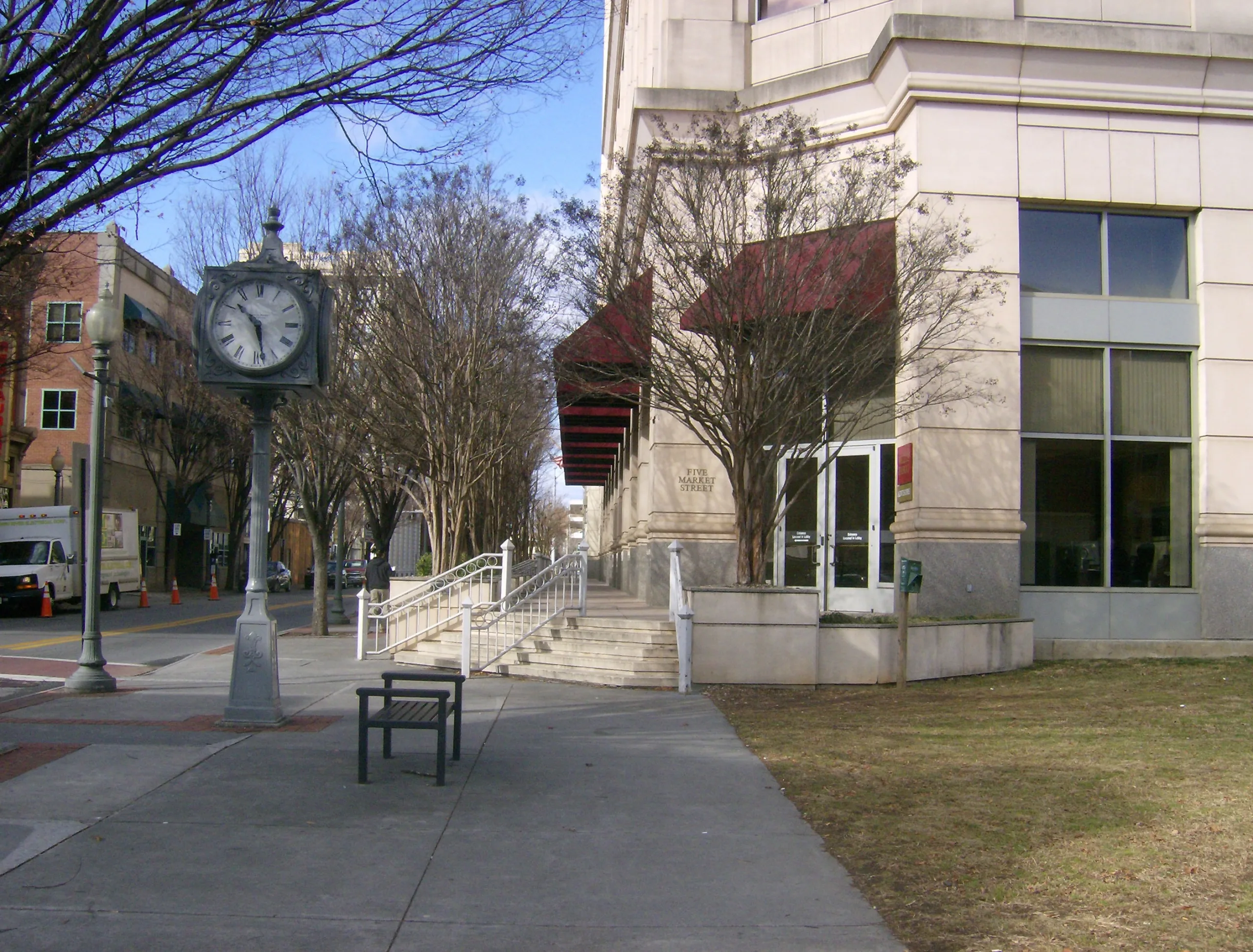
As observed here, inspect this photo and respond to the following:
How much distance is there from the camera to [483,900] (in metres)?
5.51

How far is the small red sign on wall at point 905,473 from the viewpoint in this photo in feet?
53.3

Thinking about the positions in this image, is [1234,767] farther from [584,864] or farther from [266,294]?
[266,294]

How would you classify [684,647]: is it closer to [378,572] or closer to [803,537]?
[803,537]

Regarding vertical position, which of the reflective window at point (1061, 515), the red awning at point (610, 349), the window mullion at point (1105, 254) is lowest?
the reflective window at point (1061, 515)

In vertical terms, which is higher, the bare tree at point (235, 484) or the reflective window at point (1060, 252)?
the reflective window at point (1060, 252)

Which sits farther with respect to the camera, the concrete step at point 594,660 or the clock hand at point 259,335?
the concrete step at point 594,660

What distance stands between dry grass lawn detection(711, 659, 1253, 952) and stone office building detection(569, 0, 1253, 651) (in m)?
3.69

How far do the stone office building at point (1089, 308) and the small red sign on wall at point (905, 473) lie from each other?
0.19 feet

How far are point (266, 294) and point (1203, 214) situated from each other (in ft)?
44.9

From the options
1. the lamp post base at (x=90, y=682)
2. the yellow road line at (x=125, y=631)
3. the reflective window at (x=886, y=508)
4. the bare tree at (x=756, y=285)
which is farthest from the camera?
the yellow road line at (x=125, y=631)

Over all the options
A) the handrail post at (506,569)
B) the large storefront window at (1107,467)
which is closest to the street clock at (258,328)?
the handrail post at (506,569)

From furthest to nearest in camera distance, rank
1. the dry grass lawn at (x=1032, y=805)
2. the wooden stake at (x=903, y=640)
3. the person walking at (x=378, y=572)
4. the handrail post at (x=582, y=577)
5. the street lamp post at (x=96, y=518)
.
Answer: the person walking at (x=378, y=572), the handrail post at (x=582, y=577), the wooden stake at (x=903, y=640), the street lamp post at (x=96, y=518), the dry grass lawn at (x=1032, y=805)

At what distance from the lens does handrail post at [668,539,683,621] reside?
45.1 ft

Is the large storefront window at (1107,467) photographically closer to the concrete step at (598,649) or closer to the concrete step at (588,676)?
the concrete step at (598,649)
